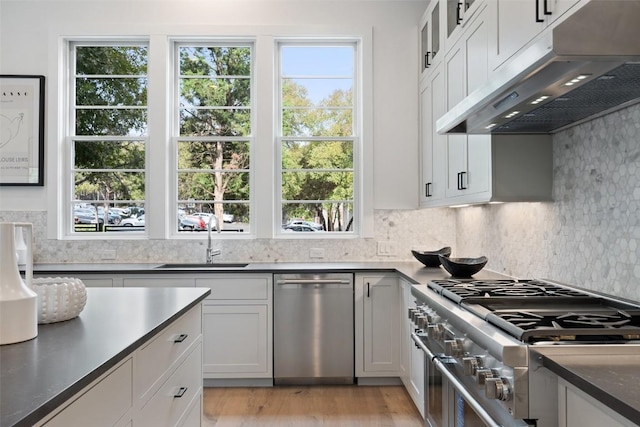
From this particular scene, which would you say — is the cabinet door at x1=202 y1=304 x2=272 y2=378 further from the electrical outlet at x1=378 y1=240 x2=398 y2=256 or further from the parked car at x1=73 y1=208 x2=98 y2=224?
the parked car at x1=73 y1=208 x2=98 y2=224

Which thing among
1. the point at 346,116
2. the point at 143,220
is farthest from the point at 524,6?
the point at 143,220

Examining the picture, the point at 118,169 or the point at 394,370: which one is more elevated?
the point at 118,169

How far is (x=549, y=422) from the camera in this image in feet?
3.78

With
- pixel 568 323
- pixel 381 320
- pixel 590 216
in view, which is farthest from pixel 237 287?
pixel 568 323

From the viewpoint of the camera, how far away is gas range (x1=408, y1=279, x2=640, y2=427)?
3.85 feet

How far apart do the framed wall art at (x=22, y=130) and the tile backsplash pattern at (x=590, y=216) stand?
12.2 feet

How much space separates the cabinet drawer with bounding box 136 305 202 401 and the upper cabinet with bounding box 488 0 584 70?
175cm

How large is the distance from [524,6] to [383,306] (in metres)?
2.17

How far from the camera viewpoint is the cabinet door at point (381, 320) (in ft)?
11.1

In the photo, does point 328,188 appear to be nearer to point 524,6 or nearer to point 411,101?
point 411,101

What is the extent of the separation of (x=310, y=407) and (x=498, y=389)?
2023 mm

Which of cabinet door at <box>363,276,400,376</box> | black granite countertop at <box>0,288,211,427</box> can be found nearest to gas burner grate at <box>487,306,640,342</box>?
black granite countertop at <box>0,288,211,427</box>

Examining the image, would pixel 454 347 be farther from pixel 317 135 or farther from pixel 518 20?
pixel 317 135

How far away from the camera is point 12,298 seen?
120 cm
